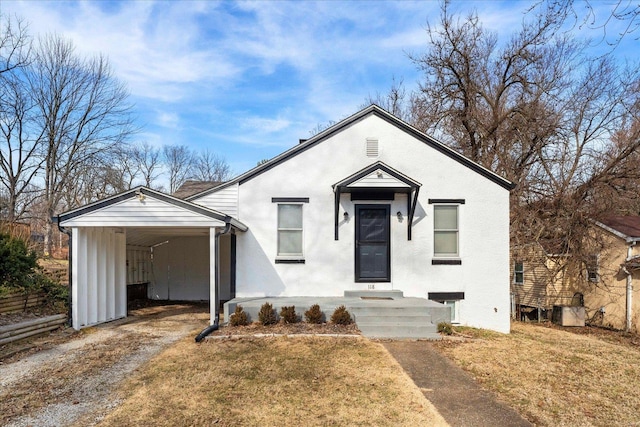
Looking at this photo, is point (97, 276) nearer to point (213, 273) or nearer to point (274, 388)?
point (213, 273)

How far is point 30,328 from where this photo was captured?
796cm

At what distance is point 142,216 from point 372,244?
18.7 feet

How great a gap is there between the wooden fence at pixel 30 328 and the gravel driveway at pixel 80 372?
1.80 ft

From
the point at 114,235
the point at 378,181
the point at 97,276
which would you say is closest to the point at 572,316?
the point at 378,181

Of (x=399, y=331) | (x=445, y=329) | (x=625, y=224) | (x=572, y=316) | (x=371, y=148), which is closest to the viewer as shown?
(x=399, y=331)

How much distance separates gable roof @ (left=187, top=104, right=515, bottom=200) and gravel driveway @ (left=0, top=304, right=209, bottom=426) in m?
3.71

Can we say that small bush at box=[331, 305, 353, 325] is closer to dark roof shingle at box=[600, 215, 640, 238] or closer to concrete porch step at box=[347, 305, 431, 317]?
concrete porch step at box=[347, 305, 431, 317]

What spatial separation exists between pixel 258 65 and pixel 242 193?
25.6 ft

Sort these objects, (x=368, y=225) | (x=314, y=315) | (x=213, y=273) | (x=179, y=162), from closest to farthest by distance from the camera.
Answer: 1. (x=314, y=315)
2. (x=213, y=273)
3. (x=368, y=225)
4. (x=179, y=162)

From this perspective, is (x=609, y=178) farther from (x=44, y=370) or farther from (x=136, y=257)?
(x=44, y=370)

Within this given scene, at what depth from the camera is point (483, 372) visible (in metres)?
5.96

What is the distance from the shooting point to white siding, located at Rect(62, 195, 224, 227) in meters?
8.81

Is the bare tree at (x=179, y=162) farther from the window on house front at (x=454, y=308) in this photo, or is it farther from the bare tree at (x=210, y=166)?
the window on house front at (x=454, y=308)

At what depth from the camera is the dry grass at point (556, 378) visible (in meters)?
4.52
